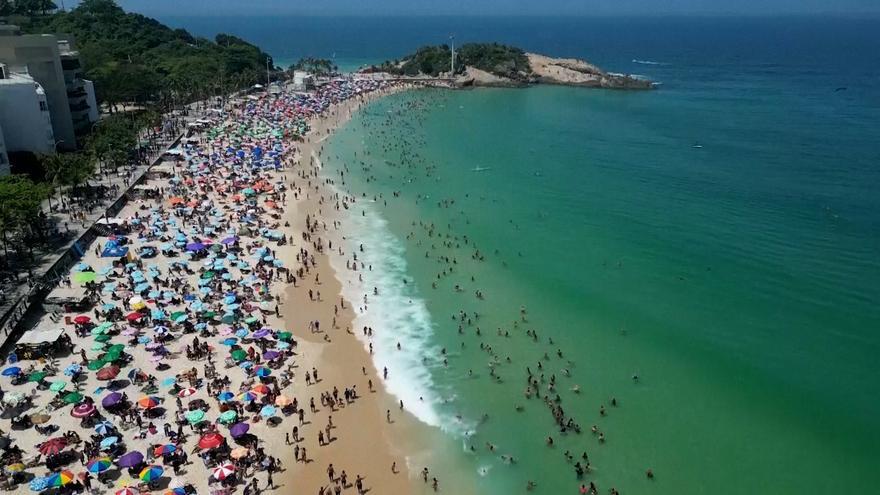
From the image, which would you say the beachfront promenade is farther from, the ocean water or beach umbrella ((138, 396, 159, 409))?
the ocean water

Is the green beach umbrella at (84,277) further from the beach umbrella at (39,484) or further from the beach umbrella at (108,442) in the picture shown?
the beach umbrella at (39,484)

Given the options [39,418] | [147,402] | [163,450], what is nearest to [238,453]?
[163,450]

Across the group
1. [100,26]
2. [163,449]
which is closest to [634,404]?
[163,449]

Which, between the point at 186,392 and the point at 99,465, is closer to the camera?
the point at 99,465

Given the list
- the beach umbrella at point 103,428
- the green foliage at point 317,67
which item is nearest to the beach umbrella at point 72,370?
the beach umbrella at point 103,428

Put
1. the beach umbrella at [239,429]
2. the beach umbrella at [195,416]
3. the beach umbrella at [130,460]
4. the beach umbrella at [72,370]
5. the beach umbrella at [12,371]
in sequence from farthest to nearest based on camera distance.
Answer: the beach umbrella at [72,370]
the beach umbrella at [12,371]
the beach umbrella at [195,416]
the beach umbrella at [239,429]
the beach umbrella at [130,460]

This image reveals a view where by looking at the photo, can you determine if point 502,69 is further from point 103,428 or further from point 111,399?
point 103,428
